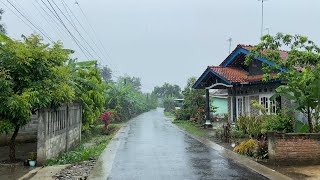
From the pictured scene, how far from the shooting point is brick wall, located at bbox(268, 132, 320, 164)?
442 inches

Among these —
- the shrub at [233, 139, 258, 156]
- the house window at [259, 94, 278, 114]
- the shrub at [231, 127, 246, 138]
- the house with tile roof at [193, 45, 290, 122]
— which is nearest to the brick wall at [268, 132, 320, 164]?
the shrub at [233, 139, 258, 156]

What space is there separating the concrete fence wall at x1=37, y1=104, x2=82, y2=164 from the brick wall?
22.8 feet

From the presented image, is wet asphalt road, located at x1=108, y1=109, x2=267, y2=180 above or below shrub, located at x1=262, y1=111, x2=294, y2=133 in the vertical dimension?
below

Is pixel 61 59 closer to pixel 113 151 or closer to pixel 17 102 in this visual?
pixel 17 102

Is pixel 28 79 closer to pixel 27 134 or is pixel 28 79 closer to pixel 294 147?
pixel 27 134

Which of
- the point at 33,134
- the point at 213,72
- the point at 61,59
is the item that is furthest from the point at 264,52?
the point at 33,134

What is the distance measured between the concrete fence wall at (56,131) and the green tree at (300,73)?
7784mm

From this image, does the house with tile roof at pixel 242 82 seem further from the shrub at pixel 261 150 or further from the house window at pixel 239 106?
the shrub at pixel 261 150

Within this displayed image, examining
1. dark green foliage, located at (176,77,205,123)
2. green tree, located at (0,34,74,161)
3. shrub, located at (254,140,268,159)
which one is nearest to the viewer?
green tree, located at (0,34,74,161)

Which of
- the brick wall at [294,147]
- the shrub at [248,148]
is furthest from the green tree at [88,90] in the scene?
the brick wall at [294,147]

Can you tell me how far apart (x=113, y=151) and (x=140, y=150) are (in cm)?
112

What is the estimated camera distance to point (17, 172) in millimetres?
10492

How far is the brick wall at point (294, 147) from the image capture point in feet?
36.8

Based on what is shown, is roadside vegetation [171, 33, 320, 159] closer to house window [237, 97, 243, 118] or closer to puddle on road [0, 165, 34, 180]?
house window [237, 97, 243, 118]
